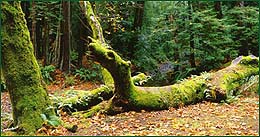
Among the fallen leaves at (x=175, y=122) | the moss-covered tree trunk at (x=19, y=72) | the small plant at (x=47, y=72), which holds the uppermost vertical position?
the moss-covered tree trunk at (x=19, y=72)

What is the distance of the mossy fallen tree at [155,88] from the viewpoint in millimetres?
7738

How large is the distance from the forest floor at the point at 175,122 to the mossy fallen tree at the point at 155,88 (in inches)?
8.8

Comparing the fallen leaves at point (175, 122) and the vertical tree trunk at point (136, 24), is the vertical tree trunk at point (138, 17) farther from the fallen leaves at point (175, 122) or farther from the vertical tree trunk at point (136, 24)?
the fallen leaves at point (175, 122)

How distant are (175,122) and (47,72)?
11.8 metres

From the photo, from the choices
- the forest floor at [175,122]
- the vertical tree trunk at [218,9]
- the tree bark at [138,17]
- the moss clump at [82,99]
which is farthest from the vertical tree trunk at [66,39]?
the forest floor at [175,122]

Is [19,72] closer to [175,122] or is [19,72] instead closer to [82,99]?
[82,99]

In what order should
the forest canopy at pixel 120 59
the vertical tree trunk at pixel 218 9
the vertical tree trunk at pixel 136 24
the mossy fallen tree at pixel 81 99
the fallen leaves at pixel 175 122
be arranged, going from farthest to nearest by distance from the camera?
the vertical tree trunk at pixel 136 24 → the vertical tree trunk at pixel 218 9 → the mossy fallen tree at pixel 81 99 → the forest canopy at pixel 120 59 → the fallen leaves at pixel 175 122

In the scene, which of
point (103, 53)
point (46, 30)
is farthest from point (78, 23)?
point (103, 53)

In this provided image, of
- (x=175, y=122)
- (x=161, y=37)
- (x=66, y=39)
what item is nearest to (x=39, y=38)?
A: (x=66, y=39)

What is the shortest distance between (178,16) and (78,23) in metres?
6.89

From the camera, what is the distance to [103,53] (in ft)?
24.3

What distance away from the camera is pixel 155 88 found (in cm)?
916

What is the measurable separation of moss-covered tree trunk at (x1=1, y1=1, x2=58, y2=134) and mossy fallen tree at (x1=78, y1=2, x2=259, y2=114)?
1.44m

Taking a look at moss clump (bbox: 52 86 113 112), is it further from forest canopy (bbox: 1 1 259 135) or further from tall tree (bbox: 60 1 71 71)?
tall tree (bbox: 60 1 71 71)
